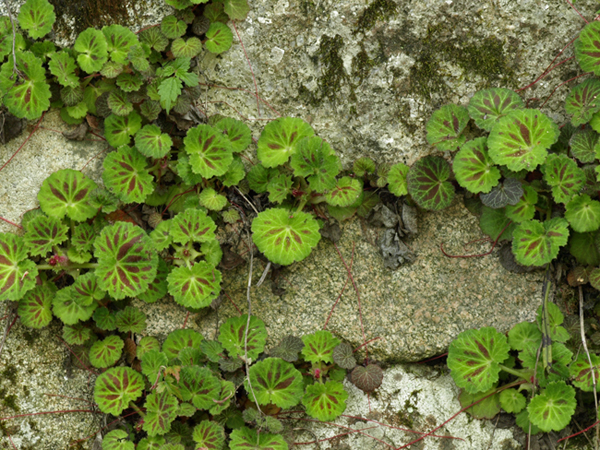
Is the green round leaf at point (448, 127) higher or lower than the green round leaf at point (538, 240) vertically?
higher

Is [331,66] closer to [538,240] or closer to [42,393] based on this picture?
[538,240]

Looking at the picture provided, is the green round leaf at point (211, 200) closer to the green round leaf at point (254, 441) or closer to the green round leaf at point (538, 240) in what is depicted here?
the green round leaf at point (254, 441)

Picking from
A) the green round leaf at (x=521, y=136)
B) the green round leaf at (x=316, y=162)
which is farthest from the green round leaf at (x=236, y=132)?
the green round leaf at (x=521, y=136)

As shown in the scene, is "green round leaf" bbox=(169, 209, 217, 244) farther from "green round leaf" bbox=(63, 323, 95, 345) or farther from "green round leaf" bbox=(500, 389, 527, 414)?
"green round leaf" bbox=(500, 389, 527, 414)

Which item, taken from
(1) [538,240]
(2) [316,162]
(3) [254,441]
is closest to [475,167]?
(1) [538,240]

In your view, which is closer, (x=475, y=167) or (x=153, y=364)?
(x=475, y=167)

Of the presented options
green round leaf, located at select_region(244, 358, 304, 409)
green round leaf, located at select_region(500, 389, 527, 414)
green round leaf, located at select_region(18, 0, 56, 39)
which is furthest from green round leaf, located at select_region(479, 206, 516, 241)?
green round leaf, located at select_region(18, 0, 56, 39)
